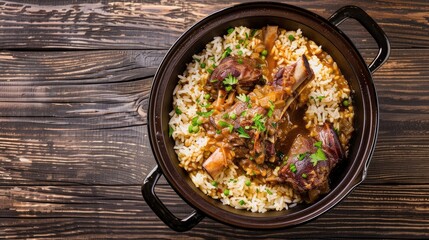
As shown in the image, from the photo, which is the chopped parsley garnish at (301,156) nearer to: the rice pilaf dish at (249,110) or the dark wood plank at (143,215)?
the rice pilaf dish at (249,110)

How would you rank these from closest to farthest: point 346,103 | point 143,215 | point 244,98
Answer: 1. point 244,98
2. point 346,103
3. point 143,215

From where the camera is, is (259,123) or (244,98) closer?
(259,123)

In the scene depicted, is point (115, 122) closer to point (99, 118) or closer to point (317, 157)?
point (99, 118)

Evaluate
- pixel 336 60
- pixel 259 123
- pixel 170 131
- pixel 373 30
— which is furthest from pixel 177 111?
pixel 373 30

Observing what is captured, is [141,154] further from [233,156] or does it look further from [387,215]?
[387,215]

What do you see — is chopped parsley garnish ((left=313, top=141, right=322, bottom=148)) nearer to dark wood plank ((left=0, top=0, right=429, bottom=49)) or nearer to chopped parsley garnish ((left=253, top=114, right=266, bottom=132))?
chopped parsley garnish ((left=253, top=114, right=266, bottom=132))

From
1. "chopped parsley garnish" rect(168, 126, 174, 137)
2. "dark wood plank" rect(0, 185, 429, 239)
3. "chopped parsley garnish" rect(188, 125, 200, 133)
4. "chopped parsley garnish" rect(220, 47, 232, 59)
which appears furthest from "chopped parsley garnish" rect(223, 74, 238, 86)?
"dark wood plank" rect(0, 185, 429, 239)

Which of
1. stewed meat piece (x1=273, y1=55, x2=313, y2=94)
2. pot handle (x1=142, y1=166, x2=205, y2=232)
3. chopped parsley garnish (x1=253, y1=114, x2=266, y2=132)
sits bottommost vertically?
pot handle (x1=142, y1=166, x2=205, y2=232)
